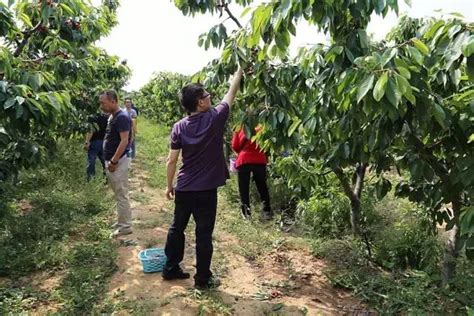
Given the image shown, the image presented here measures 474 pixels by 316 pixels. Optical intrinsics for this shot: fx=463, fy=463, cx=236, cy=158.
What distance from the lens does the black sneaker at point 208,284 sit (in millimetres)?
3613

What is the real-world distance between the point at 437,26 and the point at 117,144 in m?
3.35

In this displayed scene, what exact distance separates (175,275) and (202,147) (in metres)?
1.15

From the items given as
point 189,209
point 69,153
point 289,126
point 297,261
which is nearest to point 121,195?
point 189,209

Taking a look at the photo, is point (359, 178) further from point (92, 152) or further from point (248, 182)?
point (92, 152)

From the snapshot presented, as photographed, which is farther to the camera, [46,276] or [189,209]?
[46,276]

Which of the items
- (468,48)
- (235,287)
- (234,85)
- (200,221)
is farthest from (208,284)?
(468,48)

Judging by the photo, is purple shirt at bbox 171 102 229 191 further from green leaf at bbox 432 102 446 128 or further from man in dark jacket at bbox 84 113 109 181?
man in dark jacket at bbox 84 113 109 181

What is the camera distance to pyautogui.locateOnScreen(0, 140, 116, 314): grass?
3.59 metres

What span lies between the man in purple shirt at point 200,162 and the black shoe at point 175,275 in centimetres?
23

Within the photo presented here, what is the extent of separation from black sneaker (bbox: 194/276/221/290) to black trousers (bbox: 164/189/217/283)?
3 cm

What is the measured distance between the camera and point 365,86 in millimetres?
1955

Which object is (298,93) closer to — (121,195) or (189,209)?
(189,209)

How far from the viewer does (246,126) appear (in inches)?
130

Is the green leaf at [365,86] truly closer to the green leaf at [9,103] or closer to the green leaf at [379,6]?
the green leaf at [379,6]
